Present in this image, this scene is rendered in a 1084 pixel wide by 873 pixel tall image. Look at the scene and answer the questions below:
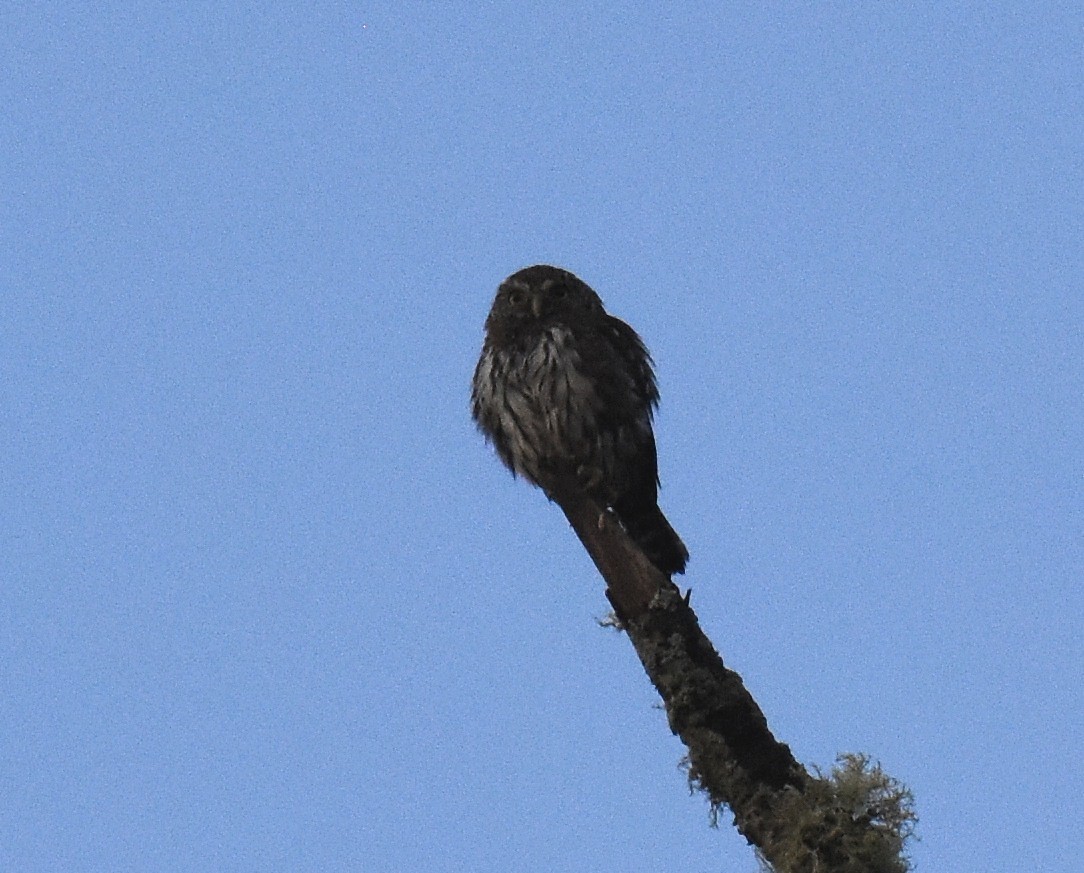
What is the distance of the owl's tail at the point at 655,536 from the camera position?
8.18m

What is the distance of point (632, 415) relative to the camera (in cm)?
836

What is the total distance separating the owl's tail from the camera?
8180 millimetres

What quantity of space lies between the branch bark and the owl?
1.91 m

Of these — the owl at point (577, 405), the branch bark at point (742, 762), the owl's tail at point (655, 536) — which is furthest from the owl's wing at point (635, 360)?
the branch bark at point (742, 762)

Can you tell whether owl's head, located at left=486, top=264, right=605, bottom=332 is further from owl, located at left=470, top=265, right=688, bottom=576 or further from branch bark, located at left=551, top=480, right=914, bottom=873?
branch bark, located at left=551, top=480, right=914, bottom=873

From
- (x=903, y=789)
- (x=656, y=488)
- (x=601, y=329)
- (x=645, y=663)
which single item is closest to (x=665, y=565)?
(x=656, y=488)

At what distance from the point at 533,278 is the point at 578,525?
2779mm

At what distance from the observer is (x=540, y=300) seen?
8.75 metres

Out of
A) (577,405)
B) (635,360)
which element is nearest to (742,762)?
(577,405)

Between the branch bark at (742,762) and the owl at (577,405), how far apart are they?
6.25 ft

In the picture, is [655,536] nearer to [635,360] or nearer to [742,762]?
[635,360]

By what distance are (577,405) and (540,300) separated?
0.93 metres

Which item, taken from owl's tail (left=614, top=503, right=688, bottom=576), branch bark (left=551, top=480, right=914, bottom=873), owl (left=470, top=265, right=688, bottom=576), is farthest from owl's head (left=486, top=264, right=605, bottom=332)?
branch bark (left=551, top=480, right=914, bottom=873)

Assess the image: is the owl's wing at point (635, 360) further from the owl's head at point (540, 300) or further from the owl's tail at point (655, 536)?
the owl's tail at point (655, 536)
